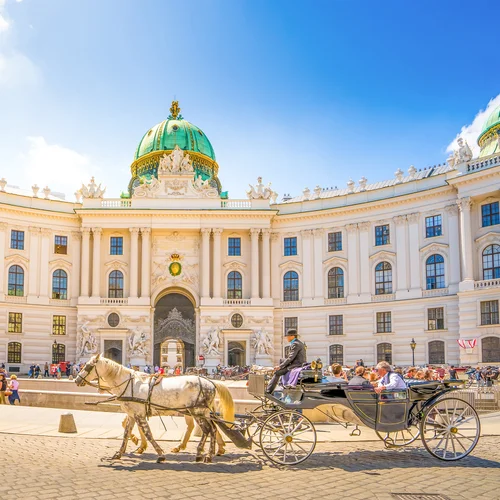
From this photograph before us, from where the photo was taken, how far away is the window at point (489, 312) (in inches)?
1661

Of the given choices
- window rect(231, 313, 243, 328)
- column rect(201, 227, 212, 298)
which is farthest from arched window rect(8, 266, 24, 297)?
window rect(231, 313, 243, 328)

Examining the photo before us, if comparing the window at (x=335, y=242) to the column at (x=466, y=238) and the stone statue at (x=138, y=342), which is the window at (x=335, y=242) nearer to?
the column at (x=466, y=238)

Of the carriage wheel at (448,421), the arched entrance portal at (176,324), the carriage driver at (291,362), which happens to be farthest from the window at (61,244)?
the carriage wheel at (448,421)

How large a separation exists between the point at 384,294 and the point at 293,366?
126 ft

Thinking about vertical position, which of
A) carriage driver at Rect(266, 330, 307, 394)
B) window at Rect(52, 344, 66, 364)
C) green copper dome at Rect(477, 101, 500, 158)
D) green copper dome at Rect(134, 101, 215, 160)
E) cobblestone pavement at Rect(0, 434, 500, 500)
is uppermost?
green copper dome at Rect(134, 101, 215, 160)

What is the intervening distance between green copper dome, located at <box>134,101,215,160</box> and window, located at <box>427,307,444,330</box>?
101ft

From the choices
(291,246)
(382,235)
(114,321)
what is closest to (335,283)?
(291,246)

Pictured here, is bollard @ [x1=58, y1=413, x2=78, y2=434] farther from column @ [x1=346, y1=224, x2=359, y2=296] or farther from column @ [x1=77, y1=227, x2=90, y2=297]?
column @ [x1=77, y1=227, x2=90, y2=297]

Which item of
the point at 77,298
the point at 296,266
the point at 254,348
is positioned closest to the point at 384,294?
the point at 296,266

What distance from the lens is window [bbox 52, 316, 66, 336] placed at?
54188mm

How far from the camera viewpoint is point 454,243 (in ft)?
154

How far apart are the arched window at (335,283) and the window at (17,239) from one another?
90.2 feet

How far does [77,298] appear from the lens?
55.3m

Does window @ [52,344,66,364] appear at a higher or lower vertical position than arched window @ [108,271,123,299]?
lower
